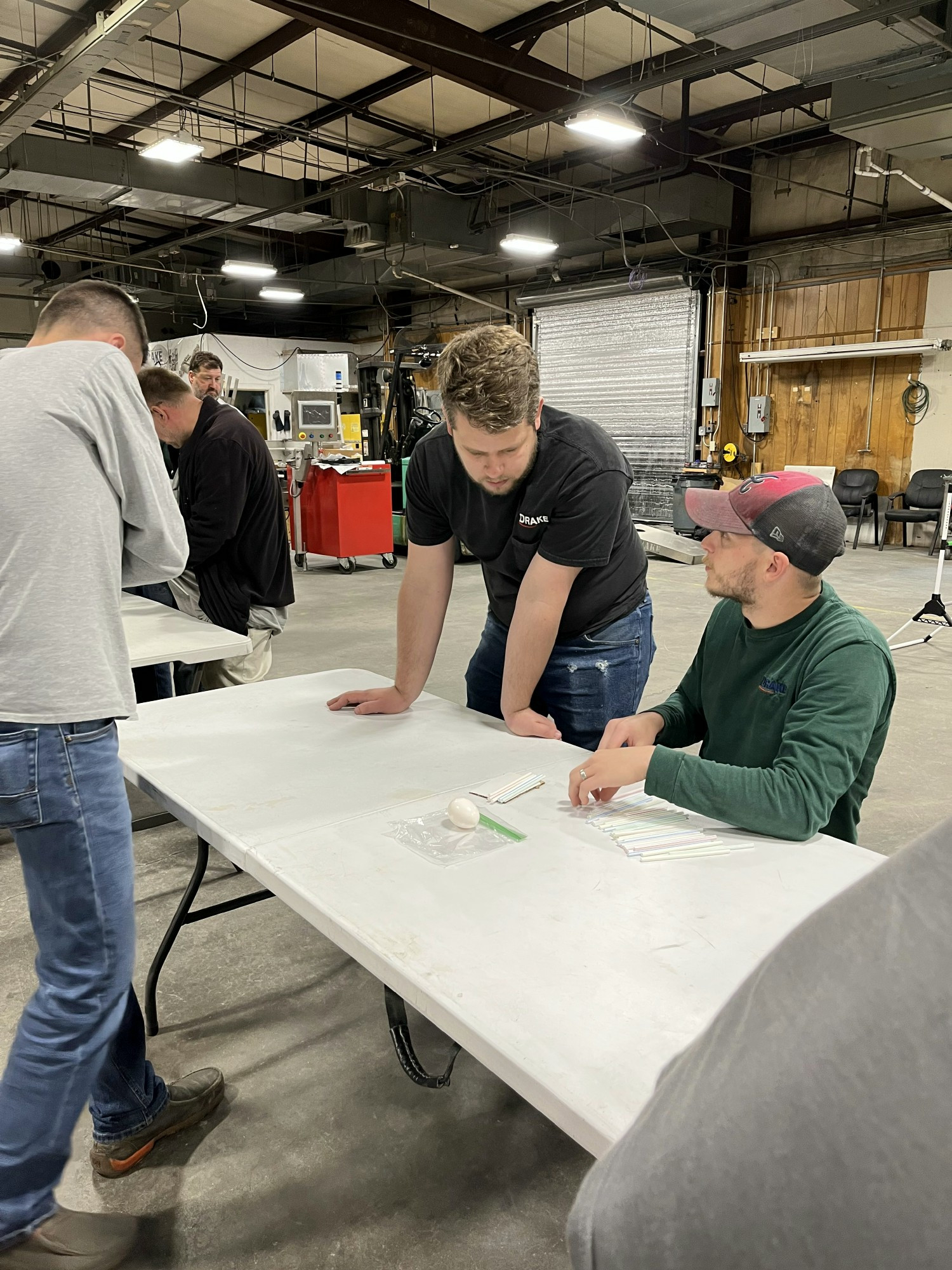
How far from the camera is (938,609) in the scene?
223 inches

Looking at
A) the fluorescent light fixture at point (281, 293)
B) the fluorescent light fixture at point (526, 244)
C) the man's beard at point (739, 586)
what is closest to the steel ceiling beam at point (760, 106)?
the fluorescent light fixture at point (526, 244)

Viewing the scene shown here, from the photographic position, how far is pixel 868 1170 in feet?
1.01

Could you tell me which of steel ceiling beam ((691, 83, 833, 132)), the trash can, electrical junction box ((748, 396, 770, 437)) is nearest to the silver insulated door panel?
the trash can

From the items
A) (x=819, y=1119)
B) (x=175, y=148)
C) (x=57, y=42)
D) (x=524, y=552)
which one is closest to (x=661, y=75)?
(x=175, y=148)

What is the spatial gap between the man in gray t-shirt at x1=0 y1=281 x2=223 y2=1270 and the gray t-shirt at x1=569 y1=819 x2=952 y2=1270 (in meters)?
1.06

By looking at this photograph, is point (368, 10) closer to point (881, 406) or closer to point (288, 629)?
point (288, 629)

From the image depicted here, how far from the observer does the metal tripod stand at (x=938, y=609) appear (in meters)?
5.16

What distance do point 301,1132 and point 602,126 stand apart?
6.41 meters

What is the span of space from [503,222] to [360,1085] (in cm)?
1028

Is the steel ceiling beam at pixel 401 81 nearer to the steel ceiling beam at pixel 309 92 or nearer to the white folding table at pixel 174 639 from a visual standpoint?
the steel ceiling beam at pixel 309 92

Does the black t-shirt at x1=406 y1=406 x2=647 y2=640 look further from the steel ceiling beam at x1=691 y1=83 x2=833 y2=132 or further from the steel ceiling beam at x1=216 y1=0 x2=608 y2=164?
the steel ceiling beam at x1=691 y1=83 x2=833 y2=132

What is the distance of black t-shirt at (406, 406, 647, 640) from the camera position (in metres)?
1.85

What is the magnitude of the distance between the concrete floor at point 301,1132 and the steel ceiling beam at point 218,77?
6.48 meters

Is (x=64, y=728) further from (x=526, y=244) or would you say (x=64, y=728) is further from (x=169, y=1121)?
(x=526, y=244)
